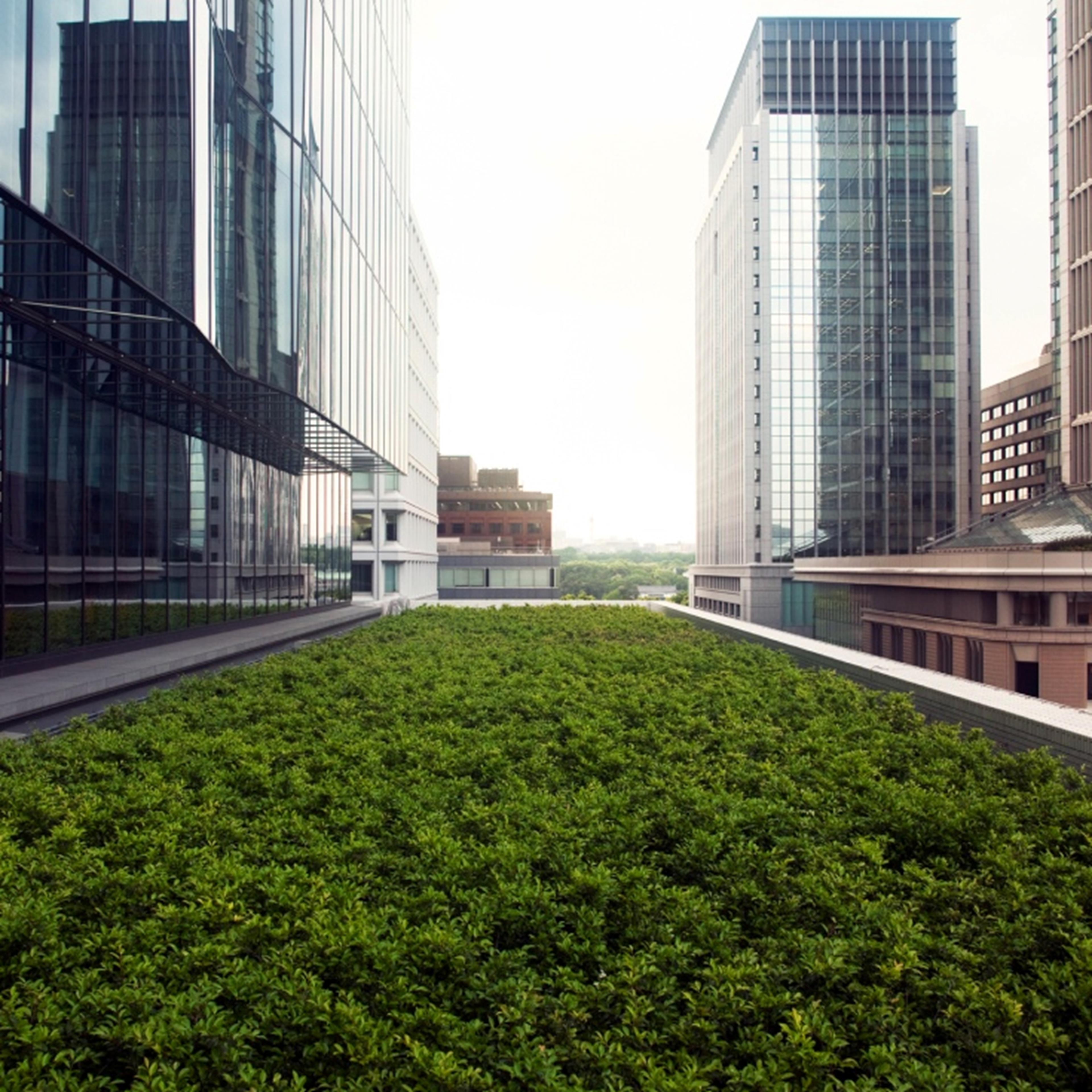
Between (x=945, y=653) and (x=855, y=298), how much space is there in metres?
55.1

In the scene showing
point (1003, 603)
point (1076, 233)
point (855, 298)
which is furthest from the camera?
point (855, 298)

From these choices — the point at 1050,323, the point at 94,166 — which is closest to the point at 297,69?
the point at 94,166

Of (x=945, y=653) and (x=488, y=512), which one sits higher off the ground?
(x=488, y=512)

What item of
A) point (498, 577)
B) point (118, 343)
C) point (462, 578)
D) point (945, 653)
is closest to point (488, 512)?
point (462, 578)

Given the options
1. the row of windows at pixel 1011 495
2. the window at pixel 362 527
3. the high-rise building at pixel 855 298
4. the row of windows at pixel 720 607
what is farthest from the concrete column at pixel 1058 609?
the row of windows at pixel 1011 495

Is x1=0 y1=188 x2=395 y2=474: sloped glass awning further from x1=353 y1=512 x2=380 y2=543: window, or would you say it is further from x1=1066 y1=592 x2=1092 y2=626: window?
x1=1066 y1=592 x2=1092 y2=626: window

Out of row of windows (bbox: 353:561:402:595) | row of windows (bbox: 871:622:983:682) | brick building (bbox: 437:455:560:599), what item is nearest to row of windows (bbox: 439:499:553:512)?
brick building (bbox: 437:455:560:599)

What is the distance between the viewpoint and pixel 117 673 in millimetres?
19828

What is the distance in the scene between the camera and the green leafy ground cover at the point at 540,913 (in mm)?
4977

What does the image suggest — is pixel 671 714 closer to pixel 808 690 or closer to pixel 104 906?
pixel 808 690

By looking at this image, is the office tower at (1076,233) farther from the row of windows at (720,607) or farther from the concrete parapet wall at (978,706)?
the concrete parapet wall at (978,706)

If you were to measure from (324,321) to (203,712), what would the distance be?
20646mm

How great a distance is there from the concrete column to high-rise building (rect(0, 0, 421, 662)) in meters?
29.8

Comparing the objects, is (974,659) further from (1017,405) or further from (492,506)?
(492,506)
